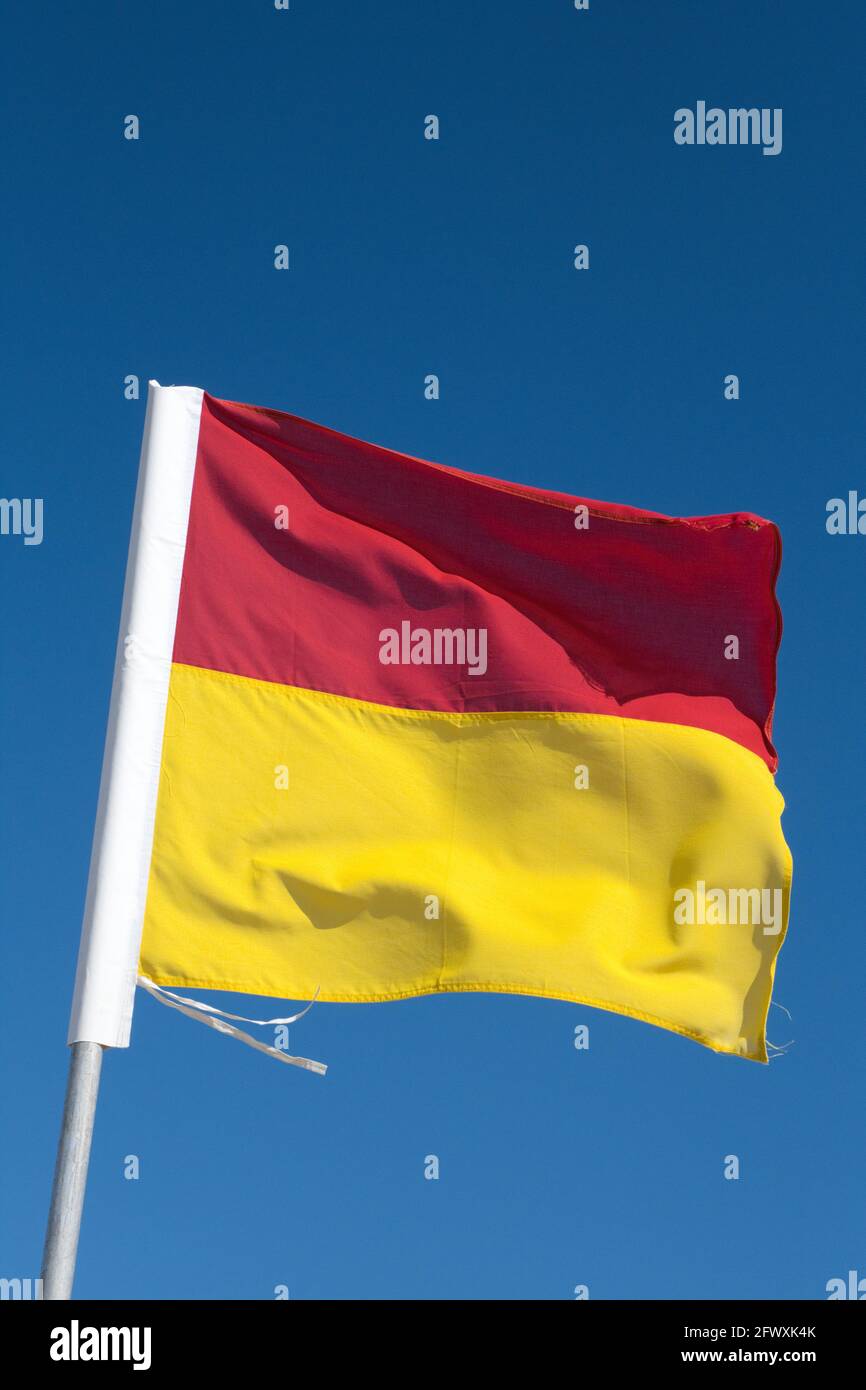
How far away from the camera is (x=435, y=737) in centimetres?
1098

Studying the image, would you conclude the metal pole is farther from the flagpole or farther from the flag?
the flag

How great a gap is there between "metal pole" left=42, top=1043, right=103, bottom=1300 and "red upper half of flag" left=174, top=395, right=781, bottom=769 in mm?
2832

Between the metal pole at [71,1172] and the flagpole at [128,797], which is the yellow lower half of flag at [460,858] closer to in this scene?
the flagpole at [128,797]

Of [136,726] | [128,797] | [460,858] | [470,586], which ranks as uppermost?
[470,586]

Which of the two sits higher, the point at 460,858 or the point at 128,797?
the point at 460,858

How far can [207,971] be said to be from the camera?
9.72 m

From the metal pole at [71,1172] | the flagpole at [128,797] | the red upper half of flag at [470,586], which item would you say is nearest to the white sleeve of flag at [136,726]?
the flagpole at [128,797]

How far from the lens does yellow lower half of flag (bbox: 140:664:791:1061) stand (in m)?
9.95

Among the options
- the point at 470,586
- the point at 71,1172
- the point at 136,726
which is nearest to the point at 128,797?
the point at 136,726

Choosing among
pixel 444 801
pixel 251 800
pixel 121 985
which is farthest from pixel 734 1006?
pixel 121 985

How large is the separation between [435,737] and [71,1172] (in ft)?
12.4

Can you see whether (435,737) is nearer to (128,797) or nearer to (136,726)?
(136,726)

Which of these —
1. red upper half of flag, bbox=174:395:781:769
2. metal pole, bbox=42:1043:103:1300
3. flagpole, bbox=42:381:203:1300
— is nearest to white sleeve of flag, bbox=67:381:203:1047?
flagpole, bbox=42:381:203:1300

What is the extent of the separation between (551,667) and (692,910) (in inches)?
72.6
